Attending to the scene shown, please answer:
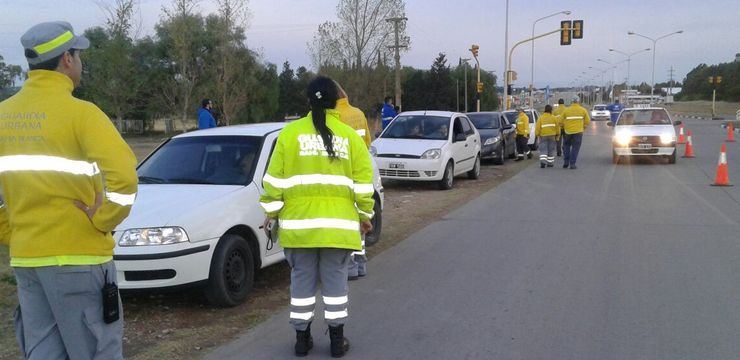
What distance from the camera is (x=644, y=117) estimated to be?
1998 centimetres

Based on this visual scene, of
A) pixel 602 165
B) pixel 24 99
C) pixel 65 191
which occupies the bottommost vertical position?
pixel 602 165

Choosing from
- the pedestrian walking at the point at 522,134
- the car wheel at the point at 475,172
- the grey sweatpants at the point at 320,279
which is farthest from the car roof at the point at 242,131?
the pedestrian walking at the point at 522,134

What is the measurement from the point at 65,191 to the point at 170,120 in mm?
45922

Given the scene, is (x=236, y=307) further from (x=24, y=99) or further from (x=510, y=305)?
(x=24, y=99)

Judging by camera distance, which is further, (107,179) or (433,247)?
(433,247)

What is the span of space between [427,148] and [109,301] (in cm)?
1117

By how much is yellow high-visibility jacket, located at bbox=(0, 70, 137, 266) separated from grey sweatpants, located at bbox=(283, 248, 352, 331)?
5.76 feet

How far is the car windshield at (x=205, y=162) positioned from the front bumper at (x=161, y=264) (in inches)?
42.6

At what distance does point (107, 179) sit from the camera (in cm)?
291

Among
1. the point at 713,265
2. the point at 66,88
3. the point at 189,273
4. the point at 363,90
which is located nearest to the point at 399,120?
the point at 713,265

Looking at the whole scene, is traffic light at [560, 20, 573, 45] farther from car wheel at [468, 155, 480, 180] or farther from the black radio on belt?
the black radio on belt

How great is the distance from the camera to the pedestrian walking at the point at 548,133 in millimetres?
18062

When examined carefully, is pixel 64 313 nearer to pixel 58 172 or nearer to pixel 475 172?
pixel 58 172

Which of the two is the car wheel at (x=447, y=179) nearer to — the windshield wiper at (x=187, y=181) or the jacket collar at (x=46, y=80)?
the windshield wiper at (x=187, y=181)
